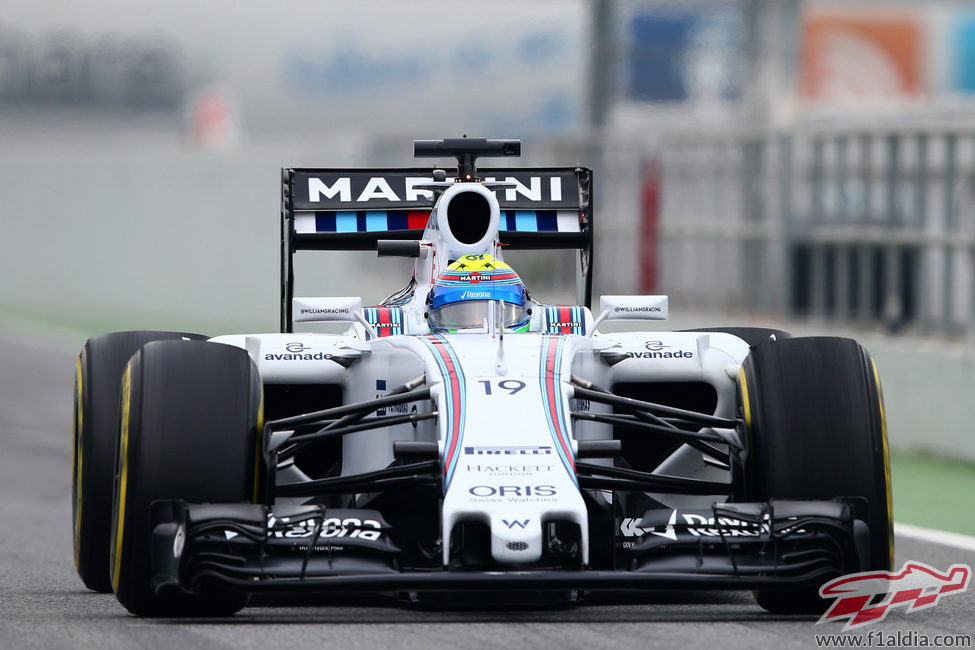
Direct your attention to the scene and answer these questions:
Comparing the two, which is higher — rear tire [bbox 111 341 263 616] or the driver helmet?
the driver helmet

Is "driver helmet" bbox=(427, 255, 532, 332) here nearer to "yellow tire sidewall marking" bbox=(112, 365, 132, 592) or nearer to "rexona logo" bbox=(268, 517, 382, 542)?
"rexona logo" bbox=(268, 517, 382, 542)

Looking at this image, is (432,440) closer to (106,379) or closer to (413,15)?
(106,379)

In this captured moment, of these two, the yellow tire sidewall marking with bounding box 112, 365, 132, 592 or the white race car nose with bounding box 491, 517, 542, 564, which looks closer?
the white race car nose with bounding box 491, 517, 542, 564

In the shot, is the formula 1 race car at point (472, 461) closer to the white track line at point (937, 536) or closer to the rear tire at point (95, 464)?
the rear tire at point (95, 464)

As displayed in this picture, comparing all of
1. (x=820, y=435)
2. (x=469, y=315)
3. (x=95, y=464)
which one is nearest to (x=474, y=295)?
(x=469, y=315)

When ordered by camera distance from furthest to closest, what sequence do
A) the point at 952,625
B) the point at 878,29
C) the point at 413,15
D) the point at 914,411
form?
the point at 878,29
the point at 413,15
the point at 914,411
the point at 952,625

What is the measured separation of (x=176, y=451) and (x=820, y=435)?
2.35 meters

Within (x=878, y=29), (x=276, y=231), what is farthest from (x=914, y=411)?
(x=878, y=29)

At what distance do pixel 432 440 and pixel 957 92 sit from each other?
44612 millimetres

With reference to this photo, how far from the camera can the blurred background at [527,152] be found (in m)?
14.8

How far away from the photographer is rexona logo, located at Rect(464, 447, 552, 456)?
23.2 feet

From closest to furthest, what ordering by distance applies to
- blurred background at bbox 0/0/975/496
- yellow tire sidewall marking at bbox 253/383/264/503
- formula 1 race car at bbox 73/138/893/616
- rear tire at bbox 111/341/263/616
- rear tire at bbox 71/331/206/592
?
formula 1 race car at bbox 73/138/893/616 → rear tire at bbox 111/341/263/616 → yellow tire sidewall marking at bbox 253/383/264/503 → rear tire at bbox 71/331/206/592 → blurred background at bbox 0/0/975/496

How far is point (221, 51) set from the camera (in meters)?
32.8

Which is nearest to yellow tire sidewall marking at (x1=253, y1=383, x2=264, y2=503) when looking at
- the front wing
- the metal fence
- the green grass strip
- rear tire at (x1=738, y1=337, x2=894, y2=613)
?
the front wing
